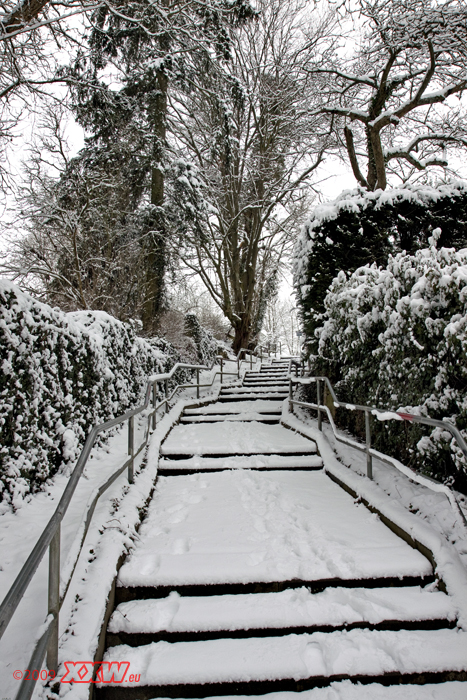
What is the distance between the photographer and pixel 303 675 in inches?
71.9

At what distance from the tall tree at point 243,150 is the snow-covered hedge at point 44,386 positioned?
693 cm

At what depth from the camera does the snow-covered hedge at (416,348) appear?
108 inches

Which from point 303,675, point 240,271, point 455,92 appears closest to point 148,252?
point 240,271

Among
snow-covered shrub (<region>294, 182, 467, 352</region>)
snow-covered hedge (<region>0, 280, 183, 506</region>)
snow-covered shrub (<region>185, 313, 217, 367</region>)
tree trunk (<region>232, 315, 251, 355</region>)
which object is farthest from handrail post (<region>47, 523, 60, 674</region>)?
tree trunk (<region>232, 315, 251, 355</region>)

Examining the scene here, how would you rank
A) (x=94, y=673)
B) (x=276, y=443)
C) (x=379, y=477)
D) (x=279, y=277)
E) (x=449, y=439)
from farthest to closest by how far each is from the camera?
(x=279, y=277) → (x=276, y=443) → (x=379, y=477) → (x=449, y=439) → (x=94, y=673)

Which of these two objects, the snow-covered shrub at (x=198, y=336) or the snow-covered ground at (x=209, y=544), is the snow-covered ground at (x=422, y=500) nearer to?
the snow-covered ground at (x=209, y=544)

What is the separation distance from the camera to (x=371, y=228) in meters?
6.56

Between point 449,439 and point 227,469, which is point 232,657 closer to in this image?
point 449,439

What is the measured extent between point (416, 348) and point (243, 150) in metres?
13.3

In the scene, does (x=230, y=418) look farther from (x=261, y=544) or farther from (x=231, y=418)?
(x=261, y=544)

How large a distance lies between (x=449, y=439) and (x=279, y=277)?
16.4 m

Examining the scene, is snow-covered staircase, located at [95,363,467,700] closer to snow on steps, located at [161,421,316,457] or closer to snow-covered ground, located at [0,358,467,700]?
snow-covered ground, located at [0,358,467,700]

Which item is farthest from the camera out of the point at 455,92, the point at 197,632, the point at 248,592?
the point at 455,92

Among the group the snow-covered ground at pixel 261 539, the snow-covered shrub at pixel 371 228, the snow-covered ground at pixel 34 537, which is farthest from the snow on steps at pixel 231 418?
the snow-covered ground at pixel 261 539
